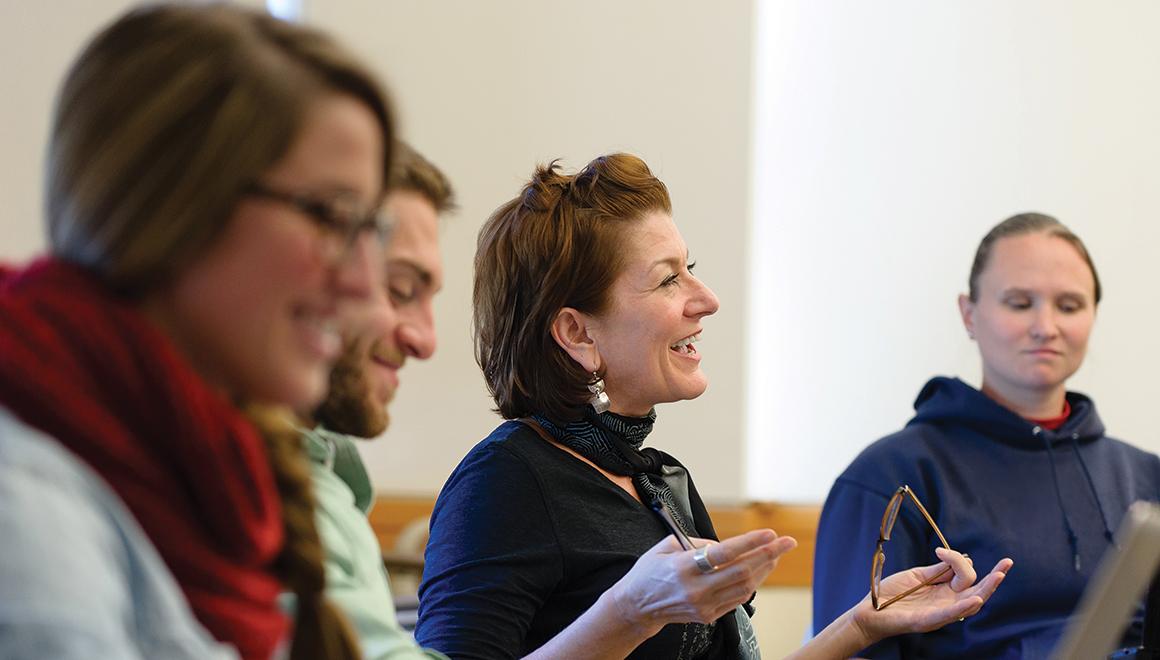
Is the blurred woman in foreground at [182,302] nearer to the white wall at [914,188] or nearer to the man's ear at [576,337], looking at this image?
the man's ear at [576,337]

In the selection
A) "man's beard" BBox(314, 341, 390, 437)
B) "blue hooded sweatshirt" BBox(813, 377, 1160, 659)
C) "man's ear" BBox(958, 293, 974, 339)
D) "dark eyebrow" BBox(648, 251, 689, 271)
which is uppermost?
"dark eyebrow" BBox(648, 251, 689, 271)

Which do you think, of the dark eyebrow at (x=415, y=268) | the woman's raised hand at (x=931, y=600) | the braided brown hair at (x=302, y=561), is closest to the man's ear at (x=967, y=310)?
the woman's raised hand at (x=931, y=600)

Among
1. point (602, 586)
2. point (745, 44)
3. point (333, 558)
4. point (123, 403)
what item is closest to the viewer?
point (123, 403)

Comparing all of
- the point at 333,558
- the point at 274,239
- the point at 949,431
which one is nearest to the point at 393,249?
the point at 333,558

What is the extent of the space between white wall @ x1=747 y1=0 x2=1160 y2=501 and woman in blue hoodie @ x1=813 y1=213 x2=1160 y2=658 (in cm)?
63

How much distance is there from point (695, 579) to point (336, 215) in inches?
31.4

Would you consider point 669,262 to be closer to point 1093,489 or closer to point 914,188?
point 1093,489

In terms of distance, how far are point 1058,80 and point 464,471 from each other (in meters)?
2.68

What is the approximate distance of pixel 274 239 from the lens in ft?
2.81

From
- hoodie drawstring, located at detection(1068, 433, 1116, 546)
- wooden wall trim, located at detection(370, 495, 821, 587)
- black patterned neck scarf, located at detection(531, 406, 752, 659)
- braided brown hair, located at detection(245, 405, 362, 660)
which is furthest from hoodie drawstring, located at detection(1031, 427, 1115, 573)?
braided brown hair, located at detection(245, 405, 362, 660)

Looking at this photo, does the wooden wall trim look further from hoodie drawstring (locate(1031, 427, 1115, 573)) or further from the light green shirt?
the light green shirt

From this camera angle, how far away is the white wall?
366 centimetres

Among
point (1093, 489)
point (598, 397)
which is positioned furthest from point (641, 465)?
point (1093, 489)

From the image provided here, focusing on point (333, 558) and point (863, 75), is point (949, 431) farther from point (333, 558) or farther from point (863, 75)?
point (333, 558)
